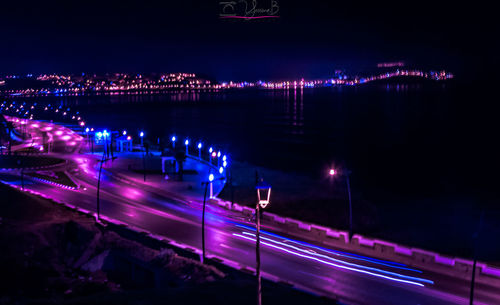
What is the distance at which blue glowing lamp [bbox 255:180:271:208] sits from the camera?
1342cm

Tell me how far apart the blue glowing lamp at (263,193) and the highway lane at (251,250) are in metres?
7.87

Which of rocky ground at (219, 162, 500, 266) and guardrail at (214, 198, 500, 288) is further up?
guardrail at (214, 198, 500, 288)

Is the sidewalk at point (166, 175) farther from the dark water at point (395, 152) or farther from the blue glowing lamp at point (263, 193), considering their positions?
the blue glowing lamp at point (263, 193)

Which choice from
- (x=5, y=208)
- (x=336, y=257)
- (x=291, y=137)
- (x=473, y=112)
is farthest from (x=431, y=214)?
(x=473, y=112)

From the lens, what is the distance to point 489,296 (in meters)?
19.4

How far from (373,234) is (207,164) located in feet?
91.9

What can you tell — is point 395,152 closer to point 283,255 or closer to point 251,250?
point 251,250

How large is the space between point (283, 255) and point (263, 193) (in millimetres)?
11698

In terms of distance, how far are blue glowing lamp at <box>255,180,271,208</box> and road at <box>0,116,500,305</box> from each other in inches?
302

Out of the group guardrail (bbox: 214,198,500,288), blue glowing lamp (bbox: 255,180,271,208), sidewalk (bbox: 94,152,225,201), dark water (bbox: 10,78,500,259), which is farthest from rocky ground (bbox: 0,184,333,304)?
sidewalk (bbox: 94,152,225,201)

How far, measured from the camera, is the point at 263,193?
13844mm

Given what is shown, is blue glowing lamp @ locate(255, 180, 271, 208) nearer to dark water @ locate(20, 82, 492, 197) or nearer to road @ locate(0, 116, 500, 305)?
road @ locate(0, 116, 500, 305)

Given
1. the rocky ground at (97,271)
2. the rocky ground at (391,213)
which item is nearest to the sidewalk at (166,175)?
the rocky ground at (391,213)

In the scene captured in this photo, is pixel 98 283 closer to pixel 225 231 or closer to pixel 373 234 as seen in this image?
pixel 225 231
